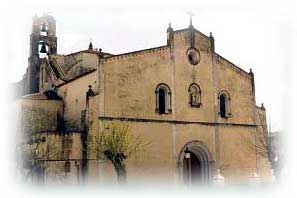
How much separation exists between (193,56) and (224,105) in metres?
3.01

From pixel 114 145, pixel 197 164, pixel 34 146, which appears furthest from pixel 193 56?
pixel 34 146

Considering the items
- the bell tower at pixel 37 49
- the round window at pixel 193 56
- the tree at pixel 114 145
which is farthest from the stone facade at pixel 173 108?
the bell tower at pixel 37 49

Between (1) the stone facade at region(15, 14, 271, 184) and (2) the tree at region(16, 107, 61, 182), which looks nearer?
(2) the tree at region(16, 107, 61, 182)

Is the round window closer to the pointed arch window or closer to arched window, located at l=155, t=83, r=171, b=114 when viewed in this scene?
the pointed arch window

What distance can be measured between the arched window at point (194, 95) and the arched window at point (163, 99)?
1.34 m

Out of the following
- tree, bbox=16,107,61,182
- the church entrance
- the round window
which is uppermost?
the round window

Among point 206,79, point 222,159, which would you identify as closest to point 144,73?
point 206,79

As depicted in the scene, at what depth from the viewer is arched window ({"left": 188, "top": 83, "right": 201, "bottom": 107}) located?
19.5 m

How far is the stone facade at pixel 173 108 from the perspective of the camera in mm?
16797

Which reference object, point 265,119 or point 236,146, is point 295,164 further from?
point 265,119

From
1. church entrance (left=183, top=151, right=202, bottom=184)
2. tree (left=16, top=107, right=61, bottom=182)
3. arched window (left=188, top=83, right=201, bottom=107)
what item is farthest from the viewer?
arched window (left=188, top=83, right=201, bottom=107)

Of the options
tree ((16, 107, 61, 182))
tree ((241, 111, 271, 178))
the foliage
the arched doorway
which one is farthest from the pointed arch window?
tree ((16, 107, 61, 182))

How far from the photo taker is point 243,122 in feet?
70.1

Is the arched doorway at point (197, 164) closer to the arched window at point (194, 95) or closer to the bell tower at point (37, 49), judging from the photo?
the arched window at point (194, 95)
